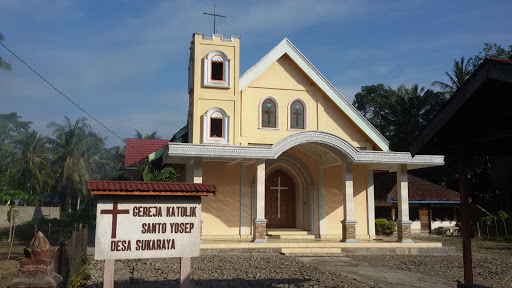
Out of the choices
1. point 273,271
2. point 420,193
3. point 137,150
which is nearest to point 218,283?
point 273,271

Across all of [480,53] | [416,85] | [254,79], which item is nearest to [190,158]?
[254,79]

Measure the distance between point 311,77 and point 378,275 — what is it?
9.68 meters

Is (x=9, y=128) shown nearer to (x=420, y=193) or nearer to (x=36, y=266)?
(x=420, y=193)

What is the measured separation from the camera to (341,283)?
10.3 metres

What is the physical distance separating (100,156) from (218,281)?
4360 cm

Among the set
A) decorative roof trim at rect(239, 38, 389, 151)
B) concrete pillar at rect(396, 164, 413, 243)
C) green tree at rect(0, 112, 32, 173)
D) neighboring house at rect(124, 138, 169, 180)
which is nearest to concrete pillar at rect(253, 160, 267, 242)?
decorative roof trim at rect(239, 38, 389, 151)

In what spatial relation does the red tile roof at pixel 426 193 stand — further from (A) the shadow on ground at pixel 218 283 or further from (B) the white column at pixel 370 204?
(A) the shadow on ground at pixel 218 283

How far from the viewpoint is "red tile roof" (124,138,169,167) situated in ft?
80.8

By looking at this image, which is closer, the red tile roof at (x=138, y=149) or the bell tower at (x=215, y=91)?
the bell tower at (x=215, y=91)

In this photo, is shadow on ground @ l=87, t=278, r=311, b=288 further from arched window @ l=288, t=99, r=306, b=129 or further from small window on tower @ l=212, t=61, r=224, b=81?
small window on tower @ l=212, t=61, r=224, b=81

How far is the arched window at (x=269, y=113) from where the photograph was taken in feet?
62.9

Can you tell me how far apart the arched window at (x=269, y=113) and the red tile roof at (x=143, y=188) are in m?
11.4

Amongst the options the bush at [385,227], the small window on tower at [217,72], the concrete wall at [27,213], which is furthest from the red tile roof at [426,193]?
the concrete wall at [27,213]

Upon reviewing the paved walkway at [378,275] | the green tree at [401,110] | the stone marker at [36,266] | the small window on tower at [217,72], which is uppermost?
the green tree at [401,110]
